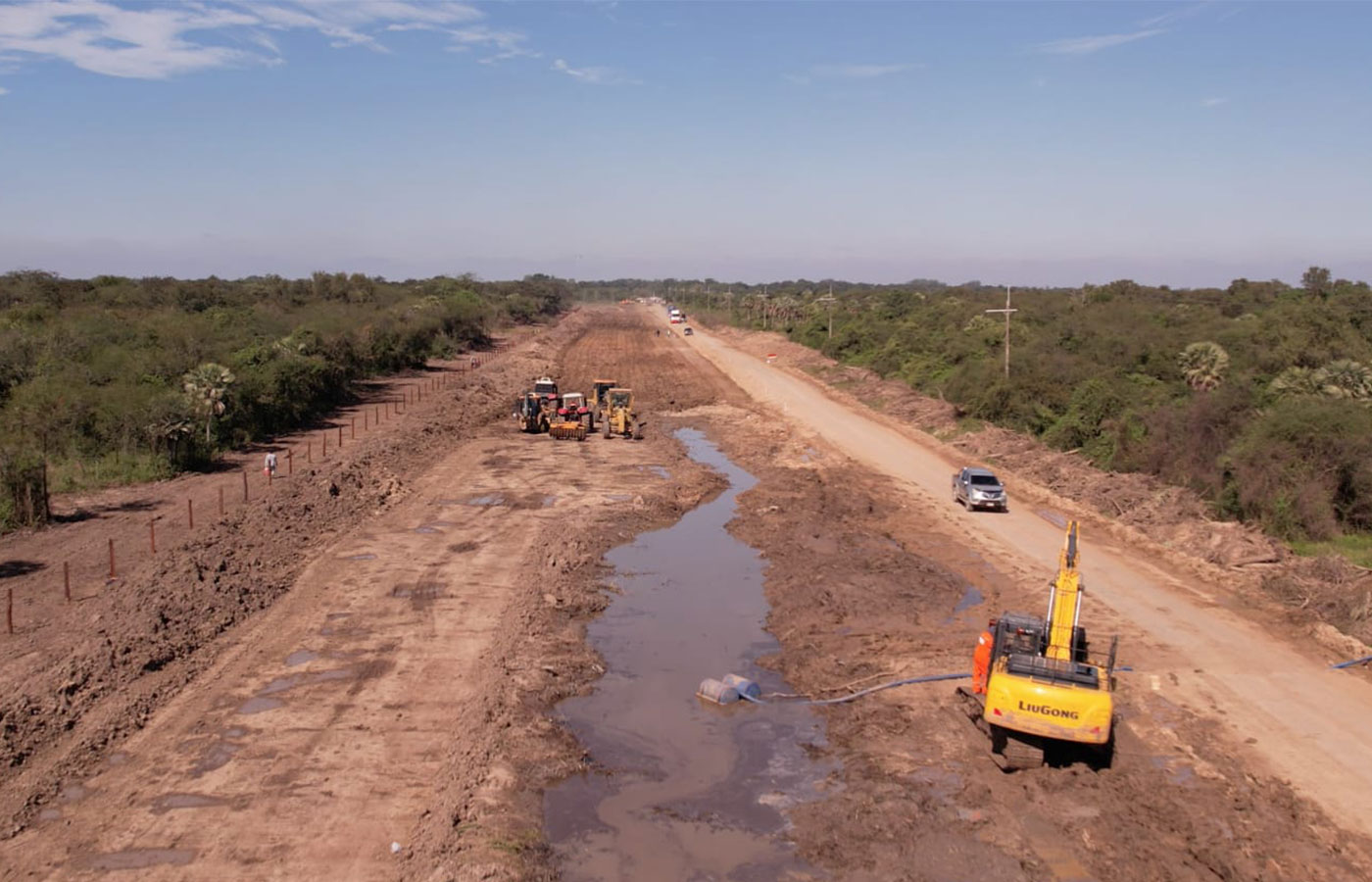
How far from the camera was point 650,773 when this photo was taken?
14.8m

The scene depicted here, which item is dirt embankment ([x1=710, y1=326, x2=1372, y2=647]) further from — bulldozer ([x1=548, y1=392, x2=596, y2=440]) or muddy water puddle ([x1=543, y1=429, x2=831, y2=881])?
bulldozer ([x1=548, y1=392, x2=596, y2=440])

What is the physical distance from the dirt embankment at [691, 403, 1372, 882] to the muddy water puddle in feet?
1.91

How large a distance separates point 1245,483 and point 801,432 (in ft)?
73.7

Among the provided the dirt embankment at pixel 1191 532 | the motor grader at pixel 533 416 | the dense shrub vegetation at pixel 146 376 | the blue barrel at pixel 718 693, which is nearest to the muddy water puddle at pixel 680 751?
the blue barrel at pixel 718 693

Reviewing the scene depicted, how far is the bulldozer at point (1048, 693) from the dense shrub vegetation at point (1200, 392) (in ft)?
51.3

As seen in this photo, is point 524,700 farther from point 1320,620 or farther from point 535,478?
point 535,478

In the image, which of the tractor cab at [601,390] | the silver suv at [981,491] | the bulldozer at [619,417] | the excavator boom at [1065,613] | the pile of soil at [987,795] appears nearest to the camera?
the pile of soil at [987,795]

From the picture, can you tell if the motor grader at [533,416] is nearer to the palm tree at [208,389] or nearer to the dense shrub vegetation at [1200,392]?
the palm tree at [208,389]

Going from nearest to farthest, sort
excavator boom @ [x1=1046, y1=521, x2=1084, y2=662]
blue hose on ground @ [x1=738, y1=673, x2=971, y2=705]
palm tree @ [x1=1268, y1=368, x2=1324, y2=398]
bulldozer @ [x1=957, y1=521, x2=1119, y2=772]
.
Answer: bulldozer @ [x1=957, y1=521, x2=1119, y2=772] < excavator boom @ [x1=1046, y1=521, x2=1084, y2=662] < blue hose on ground @ [x1=738, y1=673, x2=971, y2=705] < palm tree @ [x1=1268, y1=368, x2=1324, y2=398]

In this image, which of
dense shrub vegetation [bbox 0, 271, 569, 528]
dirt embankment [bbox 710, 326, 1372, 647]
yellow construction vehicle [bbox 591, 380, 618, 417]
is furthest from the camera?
yellow construction vehicle [bbox 591, 380, 618, 417]

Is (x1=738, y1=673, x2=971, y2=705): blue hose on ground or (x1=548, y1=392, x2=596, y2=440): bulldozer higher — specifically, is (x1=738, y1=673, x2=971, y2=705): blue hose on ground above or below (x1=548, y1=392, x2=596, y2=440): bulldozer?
below

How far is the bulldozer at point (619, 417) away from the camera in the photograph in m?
46.4

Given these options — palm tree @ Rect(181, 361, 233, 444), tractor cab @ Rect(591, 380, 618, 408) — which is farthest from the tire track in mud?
tractor cab @ Rect(591, 380, 618, 408)

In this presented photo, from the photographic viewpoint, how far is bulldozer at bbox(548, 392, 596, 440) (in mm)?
45250
